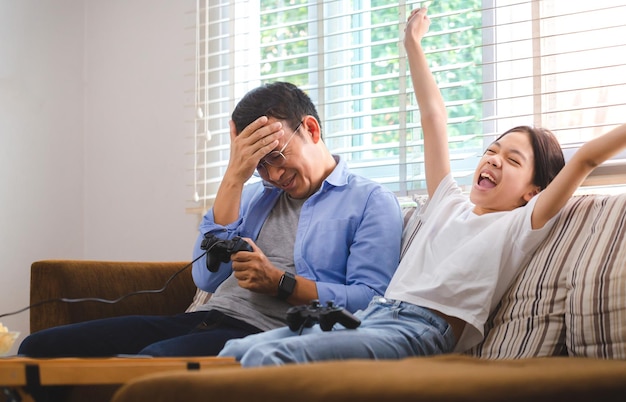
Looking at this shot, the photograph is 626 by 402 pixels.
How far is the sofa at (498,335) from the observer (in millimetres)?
1049

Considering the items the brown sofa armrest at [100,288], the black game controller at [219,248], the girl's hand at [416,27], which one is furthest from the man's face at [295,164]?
the brown sofa armrest at [100,288]

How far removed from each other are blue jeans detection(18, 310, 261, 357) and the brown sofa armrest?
23 cm

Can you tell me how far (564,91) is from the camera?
7.61ft

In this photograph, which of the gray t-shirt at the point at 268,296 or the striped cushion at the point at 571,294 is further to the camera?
the gray t-shirt at the point at 268,296

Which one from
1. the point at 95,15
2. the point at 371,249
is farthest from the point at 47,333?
the point at 95,15

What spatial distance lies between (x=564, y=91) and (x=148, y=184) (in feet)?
5.52

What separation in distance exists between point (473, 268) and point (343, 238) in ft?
1.38

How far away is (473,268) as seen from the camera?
179cm

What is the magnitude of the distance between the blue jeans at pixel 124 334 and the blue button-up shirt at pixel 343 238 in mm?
217

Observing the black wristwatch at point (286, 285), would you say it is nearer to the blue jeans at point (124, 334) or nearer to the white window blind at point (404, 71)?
the blue jeans at point (124, 334)

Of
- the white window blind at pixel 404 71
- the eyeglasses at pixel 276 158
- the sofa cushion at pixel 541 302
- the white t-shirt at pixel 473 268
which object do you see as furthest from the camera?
the white window blind at pixel 404 71

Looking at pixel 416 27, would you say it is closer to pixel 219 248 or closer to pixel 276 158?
pixel 276 158

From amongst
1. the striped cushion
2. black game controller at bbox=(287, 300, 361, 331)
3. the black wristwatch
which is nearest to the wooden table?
black game controller at bbox=(287, 300, 361, 331)

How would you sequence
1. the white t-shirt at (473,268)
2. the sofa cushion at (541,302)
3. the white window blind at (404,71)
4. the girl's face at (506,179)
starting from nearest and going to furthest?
the sofa cushion at (541,302), the white t-shirt at (473,268), the girl's face at (506,179), the white window blind at (404,71)
